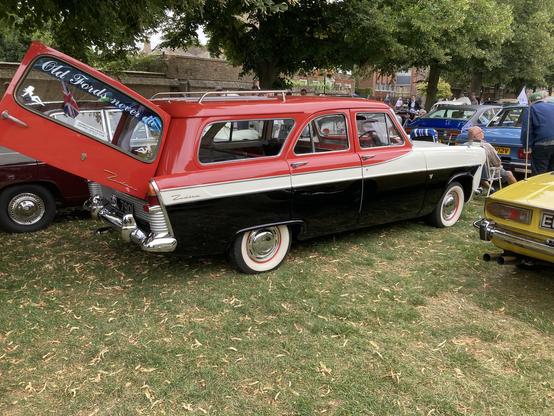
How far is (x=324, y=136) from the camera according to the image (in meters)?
5.00

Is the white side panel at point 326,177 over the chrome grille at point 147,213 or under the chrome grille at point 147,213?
over

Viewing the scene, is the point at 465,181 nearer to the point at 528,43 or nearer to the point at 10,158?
the point at 10,158

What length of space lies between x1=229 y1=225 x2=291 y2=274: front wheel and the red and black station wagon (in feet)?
0.04

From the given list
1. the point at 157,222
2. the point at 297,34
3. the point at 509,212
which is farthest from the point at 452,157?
the point at 297,34

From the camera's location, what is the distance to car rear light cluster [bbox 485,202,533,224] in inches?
157

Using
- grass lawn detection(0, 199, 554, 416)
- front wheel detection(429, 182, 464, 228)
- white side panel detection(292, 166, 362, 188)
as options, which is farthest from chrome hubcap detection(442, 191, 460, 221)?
white side panel detection(292, 166, 362, 188)

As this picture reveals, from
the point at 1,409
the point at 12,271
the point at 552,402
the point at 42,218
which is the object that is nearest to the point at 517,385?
the point at 552,402

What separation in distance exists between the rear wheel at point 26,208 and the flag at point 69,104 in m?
2.67

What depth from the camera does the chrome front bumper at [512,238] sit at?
383 cm

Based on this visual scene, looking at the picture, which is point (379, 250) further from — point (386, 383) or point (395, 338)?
point (386, 383)

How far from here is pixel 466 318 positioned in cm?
399

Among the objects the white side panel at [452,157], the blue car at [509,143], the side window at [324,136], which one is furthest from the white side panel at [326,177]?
the blue car at [509,143]

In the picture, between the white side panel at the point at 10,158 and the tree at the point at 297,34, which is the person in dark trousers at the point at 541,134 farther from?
the white side panel at the point at 10,158

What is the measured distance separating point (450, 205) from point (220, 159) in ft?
Answer: 11.8
